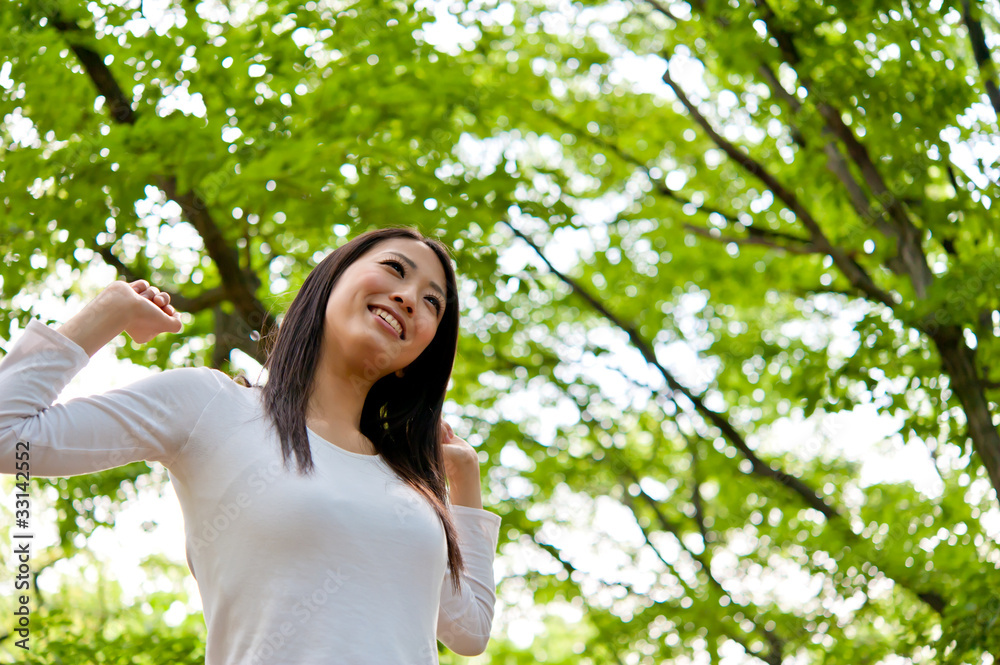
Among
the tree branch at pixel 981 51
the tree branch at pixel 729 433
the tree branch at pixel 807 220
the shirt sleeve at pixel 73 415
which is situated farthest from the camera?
the tree branch at pixel 729 433

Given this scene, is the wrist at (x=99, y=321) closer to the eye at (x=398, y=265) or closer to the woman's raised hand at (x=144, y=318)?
the woman's raised hand at (x=144, y=318)

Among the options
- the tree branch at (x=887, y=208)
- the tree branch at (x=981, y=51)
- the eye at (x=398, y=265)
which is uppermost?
the tree branch at (x=981, y=51)

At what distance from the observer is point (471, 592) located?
2.32 metres

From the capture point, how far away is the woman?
1.69 metres

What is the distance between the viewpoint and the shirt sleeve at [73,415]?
5.26 ft

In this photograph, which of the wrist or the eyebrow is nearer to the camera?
the wrist

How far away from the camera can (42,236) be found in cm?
430

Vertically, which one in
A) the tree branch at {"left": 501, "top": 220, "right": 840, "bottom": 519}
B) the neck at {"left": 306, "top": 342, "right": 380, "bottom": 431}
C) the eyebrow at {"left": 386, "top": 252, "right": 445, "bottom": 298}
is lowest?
the neck at {"left": 306, "top": 342, "right": 380, "bottom": 431}

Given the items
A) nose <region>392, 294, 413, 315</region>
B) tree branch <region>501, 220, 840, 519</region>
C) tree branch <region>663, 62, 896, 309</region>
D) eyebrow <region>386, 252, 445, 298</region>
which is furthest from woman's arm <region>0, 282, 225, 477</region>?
tree branch <region>663, 62, 896, 309</region>

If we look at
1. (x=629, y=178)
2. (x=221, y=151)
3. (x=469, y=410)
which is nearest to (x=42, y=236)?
(x=221, y=151)

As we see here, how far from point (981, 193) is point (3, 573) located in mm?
8451

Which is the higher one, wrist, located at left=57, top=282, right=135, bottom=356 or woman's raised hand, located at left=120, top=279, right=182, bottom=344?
woman's raised hand, located at left=120, top=279, right=182, bottom=344

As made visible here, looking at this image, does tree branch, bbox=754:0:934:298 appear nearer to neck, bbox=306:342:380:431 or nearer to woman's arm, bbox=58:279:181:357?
neck, bbox=306:342:380:431

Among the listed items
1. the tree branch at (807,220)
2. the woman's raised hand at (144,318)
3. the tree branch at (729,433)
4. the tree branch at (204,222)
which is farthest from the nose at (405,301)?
the tree branch at (807,220)
